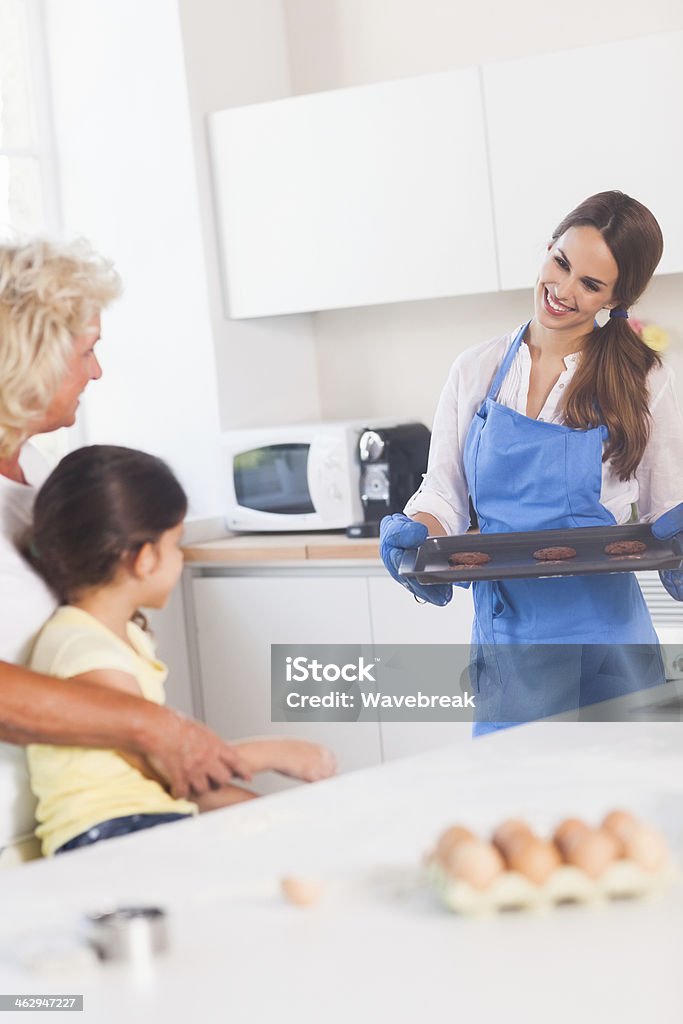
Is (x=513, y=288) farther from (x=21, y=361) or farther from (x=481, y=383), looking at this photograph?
(x=21, y=361)

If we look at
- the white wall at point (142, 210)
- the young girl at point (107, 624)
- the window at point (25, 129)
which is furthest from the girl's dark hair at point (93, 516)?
the window at point (25, 129)

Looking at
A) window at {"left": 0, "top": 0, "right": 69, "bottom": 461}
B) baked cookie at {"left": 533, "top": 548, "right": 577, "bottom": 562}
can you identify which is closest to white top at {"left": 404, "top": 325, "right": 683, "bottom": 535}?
baked cookie at {"left": 533, "top": 548, "right": 577, "bottom": 562}

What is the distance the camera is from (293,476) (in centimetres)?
303

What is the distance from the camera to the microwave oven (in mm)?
2934

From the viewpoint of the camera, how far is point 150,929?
76cm

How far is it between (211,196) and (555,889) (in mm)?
2588

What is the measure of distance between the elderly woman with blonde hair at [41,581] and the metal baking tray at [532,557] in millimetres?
577

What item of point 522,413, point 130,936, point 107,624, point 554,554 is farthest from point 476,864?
point 522,413

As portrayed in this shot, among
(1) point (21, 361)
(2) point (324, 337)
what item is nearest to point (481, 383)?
(1) point (21, 361)

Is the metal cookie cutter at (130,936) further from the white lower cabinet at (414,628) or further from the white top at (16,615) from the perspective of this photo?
the white lower cabinet at (414,628)

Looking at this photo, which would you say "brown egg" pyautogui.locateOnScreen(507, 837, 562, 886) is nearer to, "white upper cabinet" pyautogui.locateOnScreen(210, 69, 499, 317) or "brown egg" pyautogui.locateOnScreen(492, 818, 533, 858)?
"brown egg" pyautogui.locateOnScreen(492, 818, 533, 858)

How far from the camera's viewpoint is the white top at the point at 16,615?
1.23m

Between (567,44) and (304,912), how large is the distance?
2.52 metres

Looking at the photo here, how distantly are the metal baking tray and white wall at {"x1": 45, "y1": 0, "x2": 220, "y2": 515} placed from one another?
1.43 m
